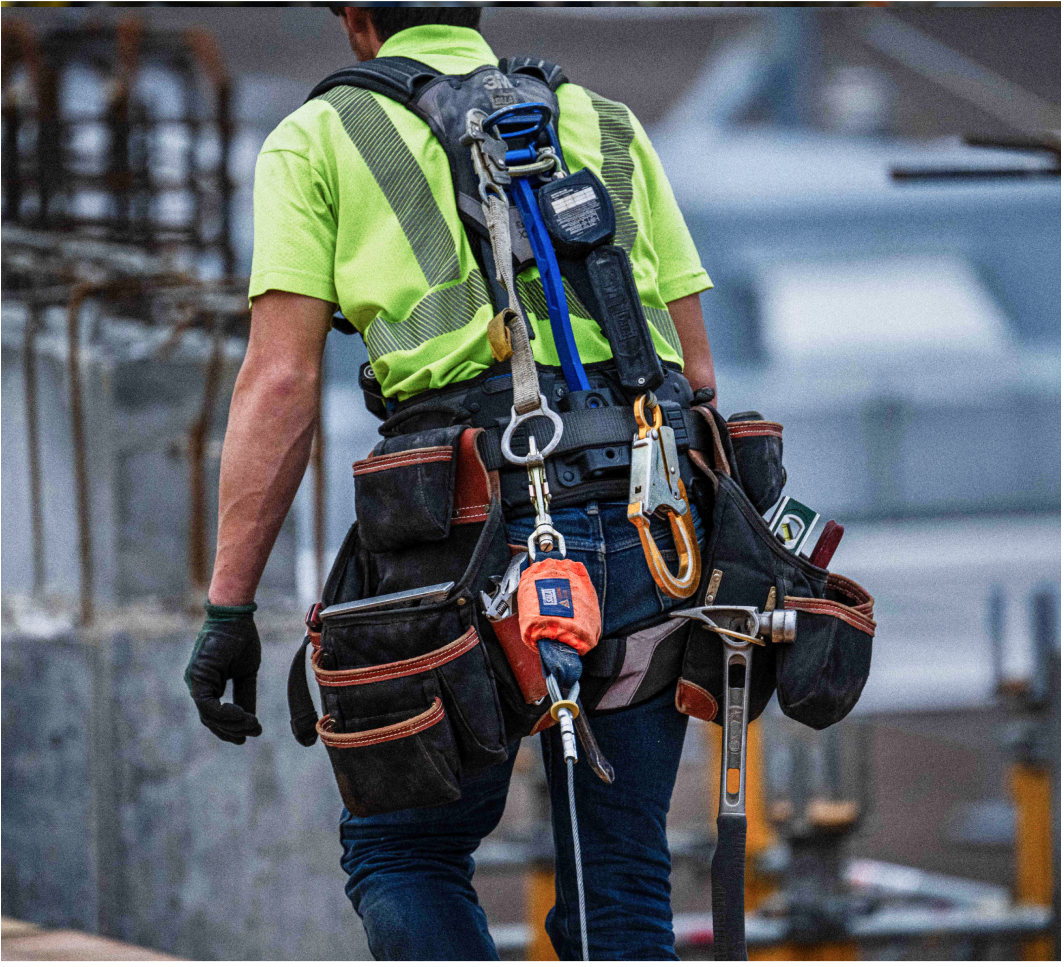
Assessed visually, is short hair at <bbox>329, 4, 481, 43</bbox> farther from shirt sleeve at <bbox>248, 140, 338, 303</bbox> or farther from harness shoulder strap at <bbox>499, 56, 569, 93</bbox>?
shirt sleeve at <bbox>248, 140, 338, 303</bbox>

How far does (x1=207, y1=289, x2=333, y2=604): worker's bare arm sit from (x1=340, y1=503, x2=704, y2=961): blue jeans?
36 cm

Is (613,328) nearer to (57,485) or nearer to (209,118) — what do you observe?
(57,485)

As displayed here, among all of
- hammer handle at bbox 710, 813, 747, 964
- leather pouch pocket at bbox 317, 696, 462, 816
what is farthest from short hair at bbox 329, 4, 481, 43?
hammer handle at bbox 710, 813, 747, 964

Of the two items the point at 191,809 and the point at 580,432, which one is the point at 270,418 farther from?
the point at 191,809

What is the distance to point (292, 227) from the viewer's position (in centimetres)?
224

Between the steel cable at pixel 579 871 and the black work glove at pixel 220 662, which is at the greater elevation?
the black work glove at pixel 220 662

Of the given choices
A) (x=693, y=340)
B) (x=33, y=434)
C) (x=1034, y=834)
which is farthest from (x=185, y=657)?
(x=1034, y=834)

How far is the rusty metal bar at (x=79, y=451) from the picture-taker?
13.9 feet

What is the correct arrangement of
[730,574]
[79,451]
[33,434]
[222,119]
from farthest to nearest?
[222,119] < [79,451] < [33,434] < [730,574]

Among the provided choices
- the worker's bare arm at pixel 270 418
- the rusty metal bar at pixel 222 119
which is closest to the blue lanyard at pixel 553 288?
the worker's bare arm at pixel 270 418

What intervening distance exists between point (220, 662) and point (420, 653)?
0.39 meters

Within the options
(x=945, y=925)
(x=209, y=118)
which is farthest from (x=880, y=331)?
(x=209, y=118)

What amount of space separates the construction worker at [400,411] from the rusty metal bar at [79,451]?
2.09 meters

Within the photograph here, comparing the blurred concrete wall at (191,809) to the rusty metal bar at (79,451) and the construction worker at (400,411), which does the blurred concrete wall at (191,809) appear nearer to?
the rusty metal bar at (79,451)
